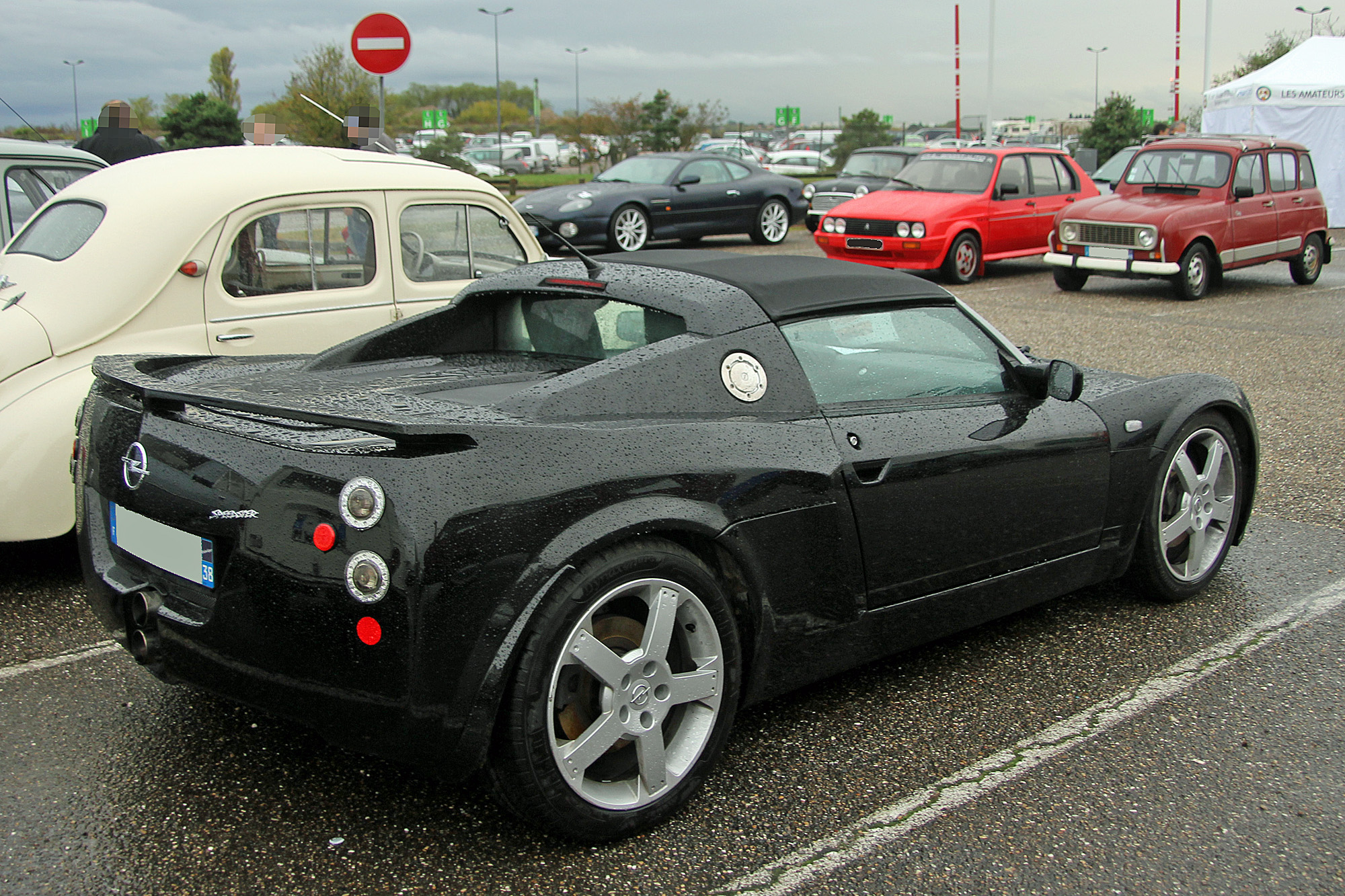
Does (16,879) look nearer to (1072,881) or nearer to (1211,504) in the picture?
(1072,881)

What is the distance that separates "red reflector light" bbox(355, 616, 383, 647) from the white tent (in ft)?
76.2

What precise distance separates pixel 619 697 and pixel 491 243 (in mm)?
4031

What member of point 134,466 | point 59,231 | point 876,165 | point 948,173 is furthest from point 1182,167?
point 134,466

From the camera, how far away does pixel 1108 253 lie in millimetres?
13383

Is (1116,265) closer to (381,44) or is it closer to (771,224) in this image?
(771,224)

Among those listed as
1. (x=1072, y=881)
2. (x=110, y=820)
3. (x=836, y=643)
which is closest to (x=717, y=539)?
(x=836, y=643)

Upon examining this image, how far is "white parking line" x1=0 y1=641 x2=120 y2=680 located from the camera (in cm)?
372

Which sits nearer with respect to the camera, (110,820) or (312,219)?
(110,820)

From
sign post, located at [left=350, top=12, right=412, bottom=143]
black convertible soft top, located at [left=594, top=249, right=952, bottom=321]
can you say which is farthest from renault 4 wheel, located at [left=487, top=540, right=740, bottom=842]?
sign post, located at [left=350, top=12, right=412, bottom=143]

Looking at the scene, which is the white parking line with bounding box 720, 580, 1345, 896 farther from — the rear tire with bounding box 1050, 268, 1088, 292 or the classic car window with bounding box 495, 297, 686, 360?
the rear tire with bounding box 1050, 268, 1088, 292

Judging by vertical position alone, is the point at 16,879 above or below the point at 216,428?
below

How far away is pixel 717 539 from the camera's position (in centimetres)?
287

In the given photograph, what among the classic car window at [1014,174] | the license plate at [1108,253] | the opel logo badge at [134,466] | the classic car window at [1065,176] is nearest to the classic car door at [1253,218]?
the license plate at [1108,253]

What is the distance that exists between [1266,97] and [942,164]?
34.4 ft
